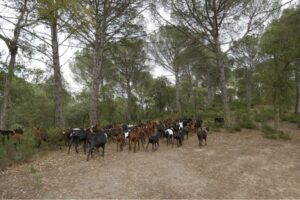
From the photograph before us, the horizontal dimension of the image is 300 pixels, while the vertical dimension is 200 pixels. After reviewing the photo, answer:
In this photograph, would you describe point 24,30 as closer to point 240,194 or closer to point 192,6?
point 192,6

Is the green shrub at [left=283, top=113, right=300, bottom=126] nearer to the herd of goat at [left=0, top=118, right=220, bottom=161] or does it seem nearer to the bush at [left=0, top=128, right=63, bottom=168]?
the herd of goat at [left=0, top=118, right=220, bottom=161]

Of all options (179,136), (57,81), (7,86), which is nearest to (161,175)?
(179,136)

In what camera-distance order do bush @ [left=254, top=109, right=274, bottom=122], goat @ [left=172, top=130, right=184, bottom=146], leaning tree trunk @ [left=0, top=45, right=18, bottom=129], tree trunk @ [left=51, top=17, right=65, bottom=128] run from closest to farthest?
1. goat @ [left=172, top=130, right=184, bottom=146]
2. leaning tree trunk @ [left=0, top=45, right=18, bottom=129]
3. tree trunk @ [left=51, top=17, right=65, bottom=128]
4. bush @ [left=254, top=109, right=274, bottom=122]

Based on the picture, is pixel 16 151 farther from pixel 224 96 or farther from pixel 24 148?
pixel 224 96

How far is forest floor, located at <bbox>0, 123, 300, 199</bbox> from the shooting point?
705 centimetres

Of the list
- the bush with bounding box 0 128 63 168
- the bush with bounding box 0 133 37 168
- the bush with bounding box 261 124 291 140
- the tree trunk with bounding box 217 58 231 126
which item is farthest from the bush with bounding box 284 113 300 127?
the bush with bounding box 0 133 37 168

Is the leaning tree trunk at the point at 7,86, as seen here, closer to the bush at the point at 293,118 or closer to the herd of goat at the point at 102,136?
the herd of goat at the point at 102,136

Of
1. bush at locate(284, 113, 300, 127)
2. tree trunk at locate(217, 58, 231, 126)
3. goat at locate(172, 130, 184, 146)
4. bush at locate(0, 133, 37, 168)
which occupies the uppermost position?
tree trunk at locate(217, 58, 231, 126)

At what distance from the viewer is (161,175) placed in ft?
27.0

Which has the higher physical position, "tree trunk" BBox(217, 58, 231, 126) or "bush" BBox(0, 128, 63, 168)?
"tree trunk" BBox(217, 58, 231, 126)

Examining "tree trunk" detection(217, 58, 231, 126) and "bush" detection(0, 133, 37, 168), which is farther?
"tree trunk" detection(217, 58, 231, 126)

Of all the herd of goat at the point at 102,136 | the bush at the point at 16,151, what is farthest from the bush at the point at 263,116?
the bush at the point at 16,151

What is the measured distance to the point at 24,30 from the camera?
12875 mm

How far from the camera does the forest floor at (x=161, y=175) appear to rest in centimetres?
705
